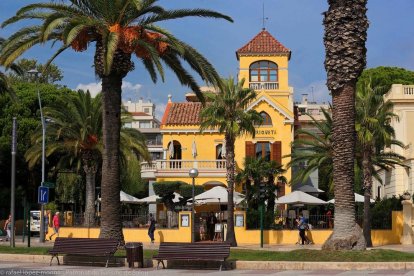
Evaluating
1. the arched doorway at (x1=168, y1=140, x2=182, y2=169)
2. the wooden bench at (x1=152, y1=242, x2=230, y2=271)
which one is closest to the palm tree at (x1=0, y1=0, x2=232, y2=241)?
the wooden bench at (x1=152, y1=242, x2=230, y2=271)

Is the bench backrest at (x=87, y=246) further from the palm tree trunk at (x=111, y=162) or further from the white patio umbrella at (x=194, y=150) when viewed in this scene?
the white patio umbrella at (x=194, y=150)

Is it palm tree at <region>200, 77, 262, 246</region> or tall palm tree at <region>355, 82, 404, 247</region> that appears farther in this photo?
palm tree at <region>200, 77, 262, 246</region>

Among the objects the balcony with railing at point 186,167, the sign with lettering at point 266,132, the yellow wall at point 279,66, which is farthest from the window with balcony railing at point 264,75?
the balcony with railing at point 186,167

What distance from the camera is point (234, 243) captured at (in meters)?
35.0

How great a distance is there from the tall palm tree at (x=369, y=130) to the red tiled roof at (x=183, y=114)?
1747 cm

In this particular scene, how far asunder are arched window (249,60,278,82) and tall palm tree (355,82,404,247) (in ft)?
53.8

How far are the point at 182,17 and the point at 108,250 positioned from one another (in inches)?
354

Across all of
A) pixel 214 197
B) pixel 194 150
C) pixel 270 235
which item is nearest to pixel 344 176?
pixel 270 235

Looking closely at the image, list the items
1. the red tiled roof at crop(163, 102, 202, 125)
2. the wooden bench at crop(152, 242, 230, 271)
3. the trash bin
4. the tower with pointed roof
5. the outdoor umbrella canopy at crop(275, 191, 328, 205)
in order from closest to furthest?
the wooden bench at crop(152, 242, 230, 271)
the trash bin
the outdoor umbrella canopy at crop(275, 191, 328, 205)
the tower with pointed roof
the red tiled roof at crop(163, 102, 202, 125)

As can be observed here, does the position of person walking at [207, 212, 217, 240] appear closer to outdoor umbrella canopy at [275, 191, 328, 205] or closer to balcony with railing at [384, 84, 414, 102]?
outdoor umbrella canopy at [275, 191, 328, 205]

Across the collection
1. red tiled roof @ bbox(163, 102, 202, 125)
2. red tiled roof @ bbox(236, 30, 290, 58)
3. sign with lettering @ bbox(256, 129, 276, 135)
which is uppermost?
red tiled roof @ bbox(236, 30, 290, 58)

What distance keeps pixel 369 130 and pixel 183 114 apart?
20.2m

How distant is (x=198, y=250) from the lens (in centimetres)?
2047

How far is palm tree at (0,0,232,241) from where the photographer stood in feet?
77.7
